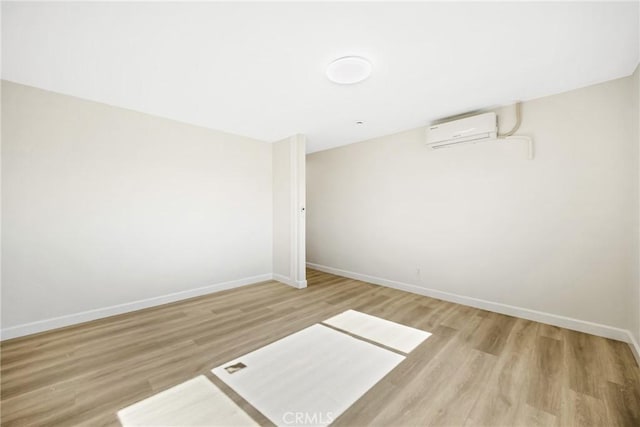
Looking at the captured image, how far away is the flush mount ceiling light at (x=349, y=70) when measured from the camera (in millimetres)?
2109

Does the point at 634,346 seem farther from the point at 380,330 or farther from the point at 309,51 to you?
the point at 309,51

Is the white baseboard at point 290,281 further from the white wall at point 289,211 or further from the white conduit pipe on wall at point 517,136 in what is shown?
the white conduit pipe on wall at point 517,136

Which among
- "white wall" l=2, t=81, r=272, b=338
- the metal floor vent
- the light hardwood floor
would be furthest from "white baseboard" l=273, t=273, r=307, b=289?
the metal floor vent

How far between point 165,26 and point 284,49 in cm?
83

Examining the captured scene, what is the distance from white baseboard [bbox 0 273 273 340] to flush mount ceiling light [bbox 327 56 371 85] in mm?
3370

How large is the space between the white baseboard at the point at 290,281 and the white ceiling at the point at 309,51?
265cm

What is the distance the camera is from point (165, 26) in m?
1.73

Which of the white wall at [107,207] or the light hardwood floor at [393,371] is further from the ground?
the white wall at [107,207]

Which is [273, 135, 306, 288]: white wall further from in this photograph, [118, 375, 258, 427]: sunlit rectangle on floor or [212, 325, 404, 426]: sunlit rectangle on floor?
[118, 375, 258, 427]: sunlit rectangle on floor

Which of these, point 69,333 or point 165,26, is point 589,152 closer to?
point 165,26

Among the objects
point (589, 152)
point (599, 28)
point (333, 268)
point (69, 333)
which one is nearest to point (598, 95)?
point (589, 152)

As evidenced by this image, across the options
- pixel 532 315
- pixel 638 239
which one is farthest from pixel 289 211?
pixel 638 239

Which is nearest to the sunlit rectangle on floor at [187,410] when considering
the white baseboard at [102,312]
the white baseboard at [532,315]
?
the white baseboard at [102,312]

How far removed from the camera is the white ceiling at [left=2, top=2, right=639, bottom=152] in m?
1.62
